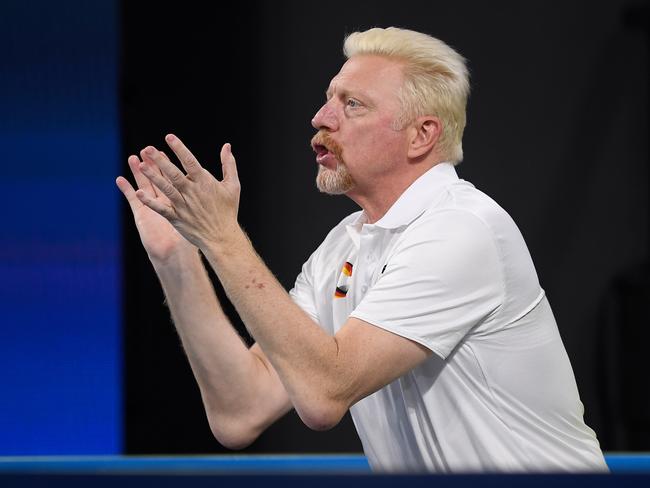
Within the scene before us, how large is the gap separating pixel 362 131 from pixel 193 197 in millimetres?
411

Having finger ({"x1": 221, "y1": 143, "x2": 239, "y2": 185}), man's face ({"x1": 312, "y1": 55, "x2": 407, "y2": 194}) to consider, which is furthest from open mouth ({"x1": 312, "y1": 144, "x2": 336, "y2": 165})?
finger ({"x1": 221, "y1": 143, "x2": 239, "y2": 185})

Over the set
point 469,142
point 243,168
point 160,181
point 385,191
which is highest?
point 160,181

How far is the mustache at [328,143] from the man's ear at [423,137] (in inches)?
4.1

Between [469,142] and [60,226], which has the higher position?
[469,142]

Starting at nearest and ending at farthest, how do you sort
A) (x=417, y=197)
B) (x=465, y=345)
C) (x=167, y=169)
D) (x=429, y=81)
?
(x=167, y=169), (x=465, y=345), (x=417, y=197), (x=429, y=81)

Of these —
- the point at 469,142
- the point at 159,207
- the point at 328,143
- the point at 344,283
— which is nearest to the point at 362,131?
the point at 328,143

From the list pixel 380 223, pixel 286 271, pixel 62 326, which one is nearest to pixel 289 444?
pixel 286 271

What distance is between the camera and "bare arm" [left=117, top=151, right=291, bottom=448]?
1.54 m

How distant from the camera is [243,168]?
9.00ft

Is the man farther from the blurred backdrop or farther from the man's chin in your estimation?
the blurred backdrop

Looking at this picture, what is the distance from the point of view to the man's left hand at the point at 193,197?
1.22 meters

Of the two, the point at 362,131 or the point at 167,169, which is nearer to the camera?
the point at 167,169

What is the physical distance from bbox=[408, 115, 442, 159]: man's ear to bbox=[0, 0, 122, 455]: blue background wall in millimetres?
1304

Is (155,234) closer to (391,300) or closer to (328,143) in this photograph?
(328,143)
